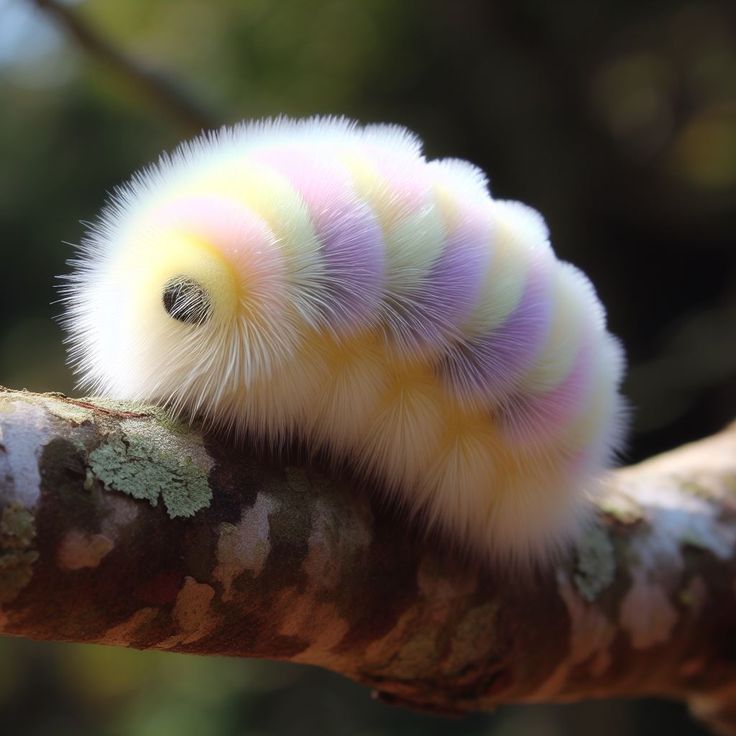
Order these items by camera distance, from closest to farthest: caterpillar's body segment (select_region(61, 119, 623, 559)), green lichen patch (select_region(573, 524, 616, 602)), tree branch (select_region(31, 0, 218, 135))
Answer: caterpillar's body segment (select_region(61, 119, 623, 559)) → green lichen patch (select_region(573, 524, 616, 602)) → tree branch (select_region(31, 0, 218, 135))

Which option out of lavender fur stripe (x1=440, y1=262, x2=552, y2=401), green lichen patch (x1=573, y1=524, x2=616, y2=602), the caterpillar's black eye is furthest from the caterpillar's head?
green lichen patch (x1=573, y1=524, x2=616, y2=602)

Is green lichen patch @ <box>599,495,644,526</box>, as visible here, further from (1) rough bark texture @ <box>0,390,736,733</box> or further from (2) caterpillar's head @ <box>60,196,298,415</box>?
(2) caterpillar's head @ <box>60,196,298,415</box>

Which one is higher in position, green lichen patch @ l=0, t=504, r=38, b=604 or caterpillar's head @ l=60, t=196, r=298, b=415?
caterpillar's head @ l=60, t=196, r=298, b=415

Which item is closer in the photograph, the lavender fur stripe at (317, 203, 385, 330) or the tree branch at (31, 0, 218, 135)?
the lavender fur stripe at (317, 203, 385, 330)

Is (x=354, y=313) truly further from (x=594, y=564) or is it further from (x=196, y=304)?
(x=594, y=564)

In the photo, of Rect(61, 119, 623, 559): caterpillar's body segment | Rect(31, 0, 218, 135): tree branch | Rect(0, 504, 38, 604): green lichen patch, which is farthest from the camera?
Rect(31, 0, 218, 135): tree branch

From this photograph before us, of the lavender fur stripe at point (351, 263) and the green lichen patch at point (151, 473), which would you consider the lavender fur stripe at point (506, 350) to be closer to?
the lavender fur stripe at point (351, 263)

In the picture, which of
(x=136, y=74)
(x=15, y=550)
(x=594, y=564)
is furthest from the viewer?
(x=136, y=74)

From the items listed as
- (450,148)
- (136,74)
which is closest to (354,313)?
(136,74)
